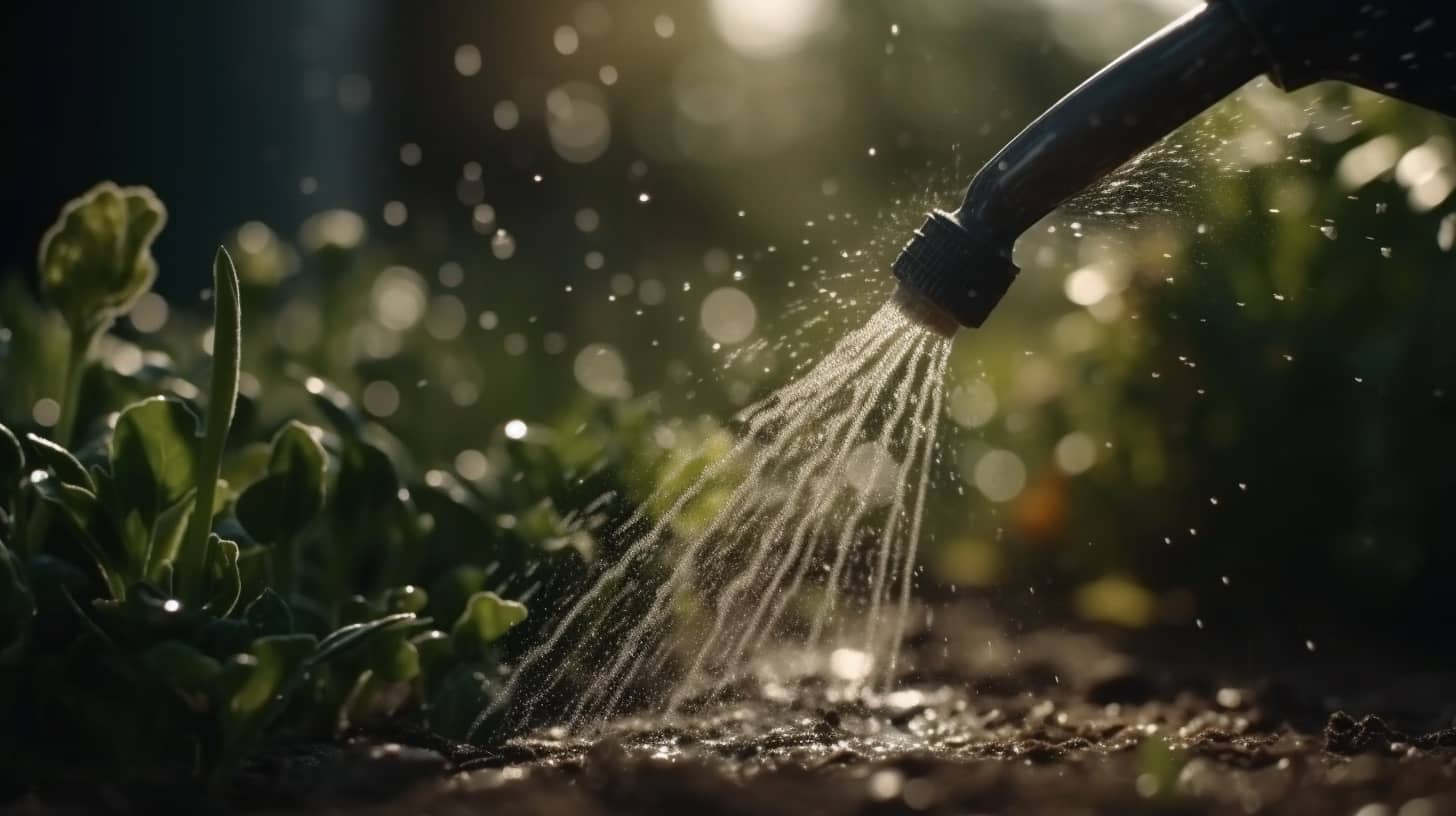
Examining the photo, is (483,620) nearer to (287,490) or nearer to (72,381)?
(287,490)

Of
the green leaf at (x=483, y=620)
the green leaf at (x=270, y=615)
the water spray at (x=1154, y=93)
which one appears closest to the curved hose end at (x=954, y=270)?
the water spray at (x=1154, y=93)

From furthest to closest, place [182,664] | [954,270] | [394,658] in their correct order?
1. [394,658]
2. [954,270]
3. [182,664]

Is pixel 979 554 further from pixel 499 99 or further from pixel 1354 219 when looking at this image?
pixel 499 99

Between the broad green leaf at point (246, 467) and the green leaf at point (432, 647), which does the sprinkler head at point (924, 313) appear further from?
the broad green leaf at point (246, 467)

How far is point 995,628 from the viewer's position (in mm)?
2451

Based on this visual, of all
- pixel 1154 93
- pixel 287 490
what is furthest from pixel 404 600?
pixel 1154 93

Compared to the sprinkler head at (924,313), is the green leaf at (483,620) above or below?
below

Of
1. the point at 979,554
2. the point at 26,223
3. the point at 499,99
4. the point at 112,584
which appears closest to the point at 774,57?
the point at 499,99

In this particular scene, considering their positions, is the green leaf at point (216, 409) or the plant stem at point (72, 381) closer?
the green leaf at point (216, 409)

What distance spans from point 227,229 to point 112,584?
205 inches

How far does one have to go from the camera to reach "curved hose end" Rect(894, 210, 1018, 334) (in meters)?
1.34

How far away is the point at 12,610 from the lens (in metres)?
1.25

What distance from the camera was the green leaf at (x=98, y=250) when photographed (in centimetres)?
166

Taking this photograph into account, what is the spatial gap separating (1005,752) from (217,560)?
808 millimetres
